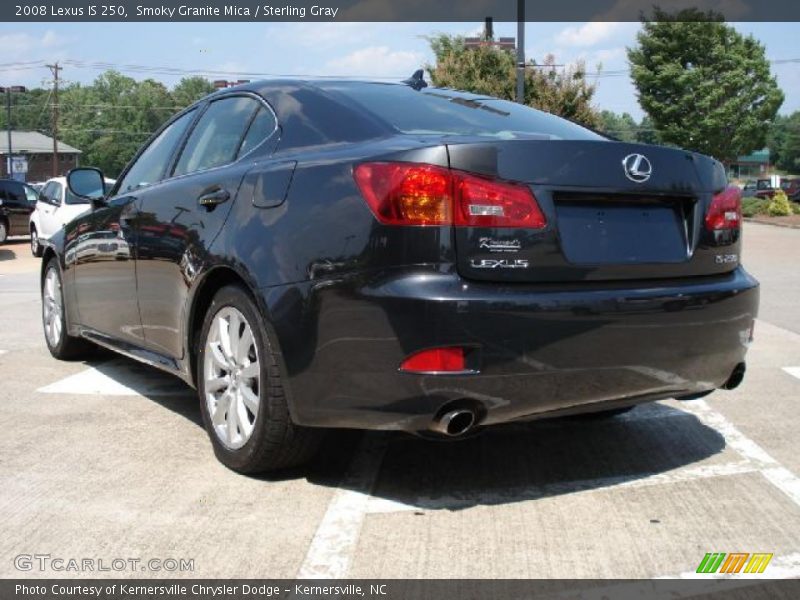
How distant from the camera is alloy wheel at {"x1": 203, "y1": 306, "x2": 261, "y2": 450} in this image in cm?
370

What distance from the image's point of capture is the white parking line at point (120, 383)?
17.9 ft

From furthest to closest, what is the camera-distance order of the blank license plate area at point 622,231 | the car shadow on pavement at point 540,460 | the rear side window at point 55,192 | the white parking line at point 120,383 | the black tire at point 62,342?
the rear side window at point 55,192, the black tire at point 62,342, the white parking line at point 120,383, the car shadow on pavement at point 540,460, the blank license plate area at point 622,231

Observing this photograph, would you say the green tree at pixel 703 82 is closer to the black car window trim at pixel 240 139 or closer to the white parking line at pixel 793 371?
the white parking line at pixel 793 371

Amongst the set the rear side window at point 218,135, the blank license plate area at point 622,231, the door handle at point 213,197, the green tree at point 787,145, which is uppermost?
the rear side window at point 218,135

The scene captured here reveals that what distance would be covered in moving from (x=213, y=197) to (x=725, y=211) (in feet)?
7.11

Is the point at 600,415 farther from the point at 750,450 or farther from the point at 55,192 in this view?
the point at 55,192

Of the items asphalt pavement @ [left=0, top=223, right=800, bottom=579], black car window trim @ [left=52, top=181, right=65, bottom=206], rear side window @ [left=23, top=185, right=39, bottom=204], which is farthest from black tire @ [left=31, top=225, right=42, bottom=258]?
asphalt pavement @ [left=0, top=223, right=800, bottom=579]

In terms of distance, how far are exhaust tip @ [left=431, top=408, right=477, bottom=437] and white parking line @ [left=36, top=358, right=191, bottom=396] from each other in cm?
267

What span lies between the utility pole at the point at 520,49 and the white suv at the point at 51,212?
380 inches

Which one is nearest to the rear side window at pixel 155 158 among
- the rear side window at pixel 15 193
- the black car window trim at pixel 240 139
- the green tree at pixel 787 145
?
the black car window trim at pixel 240 139

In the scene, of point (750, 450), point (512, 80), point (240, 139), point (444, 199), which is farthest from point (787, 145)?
point (444, 199)

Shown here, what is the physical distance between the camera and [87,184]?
579cm

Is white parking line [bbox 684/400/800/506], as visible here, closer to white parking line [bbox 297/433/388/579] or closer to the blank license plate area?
the blank license plate area

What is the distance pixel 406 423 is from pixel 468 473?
0.85 metres
